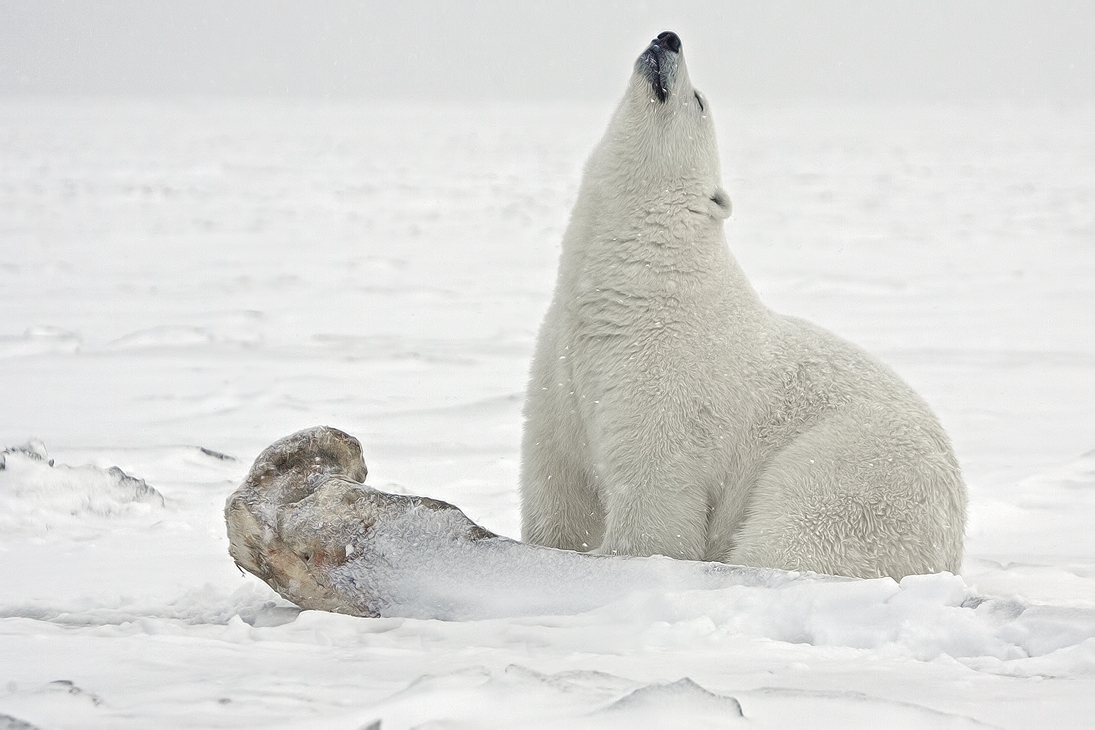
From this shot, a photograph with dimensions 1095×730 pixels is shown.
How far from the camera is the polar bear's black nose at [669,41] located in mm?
3176

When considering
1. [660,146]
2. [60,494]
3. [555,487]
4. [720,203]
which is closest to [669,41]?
[660,146]

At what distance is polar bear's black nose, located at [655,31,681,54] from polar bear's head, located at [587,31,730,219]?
1 centimetres

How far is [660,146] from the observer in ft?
10.1

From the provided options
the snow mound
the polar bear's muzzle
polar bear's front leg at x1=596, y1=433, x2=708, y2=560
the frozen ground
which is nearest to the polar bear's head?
the polar bear's muzzle

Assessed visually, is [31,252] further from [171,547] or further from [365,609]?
[365,609]

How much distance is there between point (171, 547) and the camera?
119 inches

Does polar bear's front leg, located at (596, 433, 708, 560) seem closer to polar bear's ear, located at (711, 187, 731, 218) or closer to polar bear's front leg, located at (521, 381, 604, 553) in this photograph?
polar bear's front leg, located at (521, 381, 604, 553)

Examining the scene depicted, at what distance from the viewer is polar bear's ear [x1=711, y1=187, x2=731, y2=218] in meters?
3.08

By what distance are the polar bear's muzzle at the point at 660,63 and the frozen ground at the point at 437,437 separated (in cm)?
148

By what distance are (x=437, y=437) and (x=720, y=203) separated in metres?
1.98

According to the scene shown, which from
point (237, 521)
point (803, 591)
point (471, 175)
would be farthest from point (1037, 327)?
point (471, 175)

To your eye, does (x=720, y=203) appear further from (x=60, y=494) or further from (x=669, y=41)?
(x=60, y=494)

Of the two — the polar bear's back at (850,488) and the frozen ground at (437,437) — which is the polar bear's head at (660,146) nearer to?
the polar bear's back at (850,488)

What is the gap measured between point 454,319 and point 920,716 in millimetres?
6213
